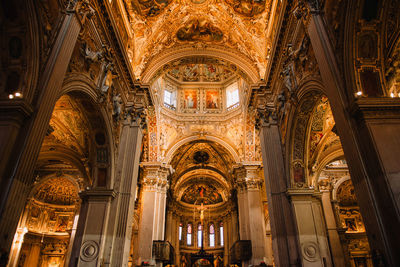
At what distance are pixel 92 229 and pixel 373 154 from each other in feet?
28.3

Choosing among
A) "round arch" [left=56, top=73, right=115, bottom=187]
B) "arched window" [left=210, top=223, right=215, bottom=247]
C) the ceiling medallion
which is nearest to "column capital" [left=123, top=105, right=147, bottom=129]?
"round arch" [left=56, top=73, right=115, bottom=187]

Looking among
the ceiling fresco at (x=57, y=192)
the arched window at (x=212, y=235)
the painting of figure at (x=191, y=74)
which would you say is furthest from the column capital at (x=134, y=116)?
the arched window at (x=212, y=235)

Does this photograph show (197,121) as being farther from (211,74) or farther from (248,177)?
(248,177)

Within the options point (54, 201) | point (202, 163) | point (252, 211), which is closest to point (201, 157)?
point (202, 163)

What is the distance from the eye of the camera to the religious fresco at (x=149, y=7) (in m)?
11.9

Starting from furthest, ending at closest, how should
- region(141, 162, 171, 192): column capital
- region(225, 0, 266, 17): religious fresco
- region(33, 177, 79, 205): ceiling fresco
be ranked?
region(33, 177, 79, 205): ceiling fresco < region(141, 162, 171, 192): column capital < region(225, 0, 266, 17): religious fresco

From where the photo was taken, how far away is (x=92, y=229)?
9156 millimetres

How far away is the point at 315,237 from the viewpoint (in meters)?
8.84

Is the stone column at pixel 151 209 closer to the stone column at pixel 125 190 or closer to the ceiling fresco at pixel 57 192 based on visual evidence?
the ceiling fresco at pixel 57 192

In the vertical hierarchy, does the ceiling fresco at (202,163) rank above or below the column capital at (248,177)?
above

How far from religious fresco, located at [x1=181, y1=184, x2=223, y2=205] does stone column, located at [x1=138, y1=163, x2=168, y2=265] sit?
13627mm

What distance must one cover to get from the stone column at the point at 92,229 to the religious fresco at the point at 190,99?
15430 millimetres

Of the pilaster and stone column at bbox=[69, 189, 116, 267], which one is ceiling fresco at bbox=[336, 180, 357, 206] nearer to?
the pilaster

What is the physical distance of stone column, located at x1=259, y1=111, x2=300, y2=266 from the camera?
358 inches
